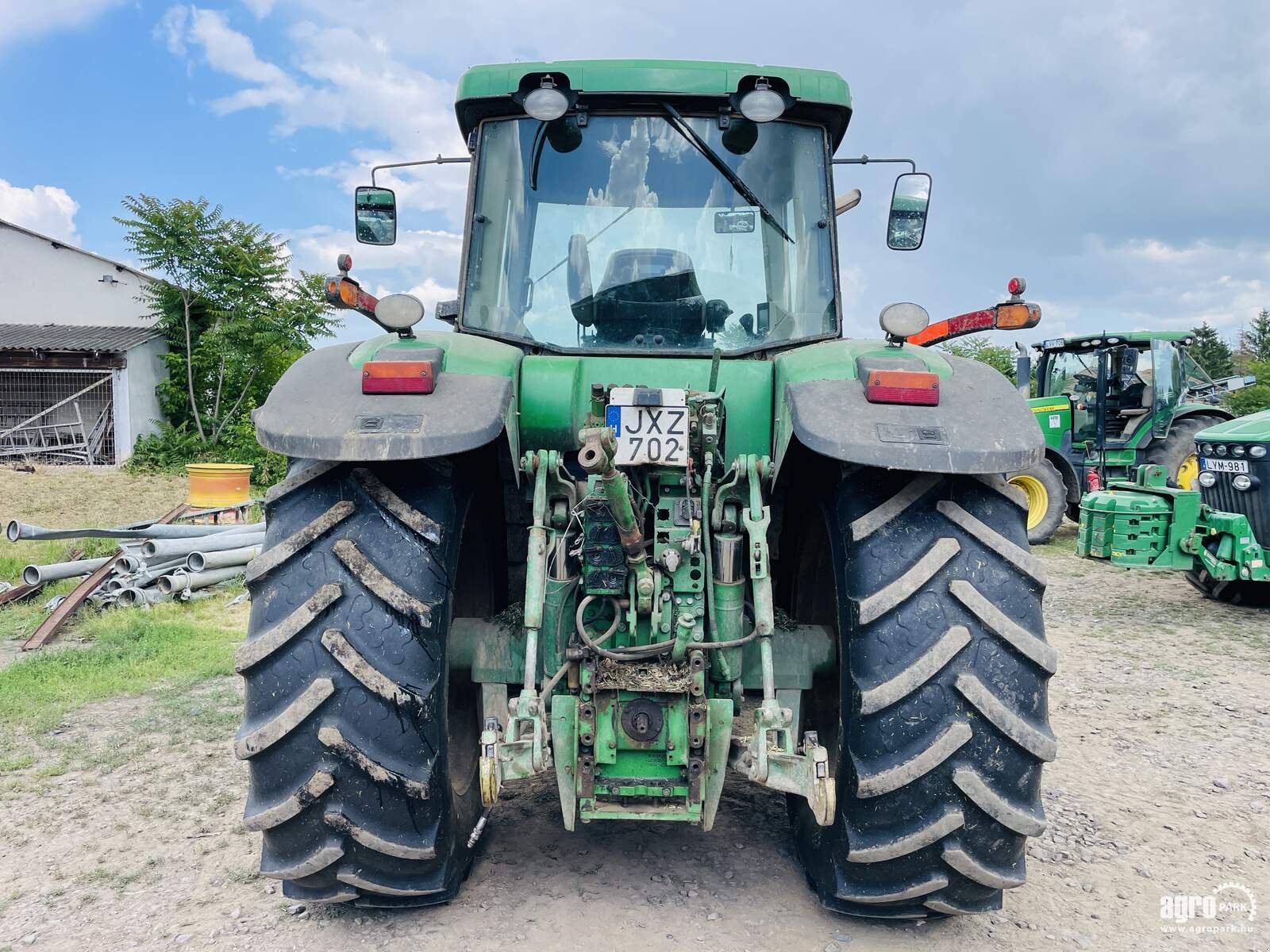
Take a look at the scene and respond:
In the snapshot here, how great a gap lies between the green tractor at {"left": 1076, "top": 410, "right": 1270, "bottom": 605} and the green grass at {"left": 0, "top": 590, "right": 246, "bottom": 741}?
637 cm

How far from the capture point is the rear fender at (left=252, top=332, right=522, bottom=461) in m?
2.25

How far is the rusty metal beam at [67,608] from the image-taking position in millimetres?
5902

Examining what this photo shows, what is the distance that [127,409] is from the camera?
64.2 feet

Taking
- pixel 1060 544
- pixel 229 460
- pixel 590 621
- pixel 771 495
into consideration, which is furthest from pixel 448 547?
pixel 229 460

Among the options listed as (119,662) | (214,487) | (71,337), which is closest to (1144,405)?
(214,487)

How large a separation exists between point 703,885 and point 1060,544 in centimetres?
962

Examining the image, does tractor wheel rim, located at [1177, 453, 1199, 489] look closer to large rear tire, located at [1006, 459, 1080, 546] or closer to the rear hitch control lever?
large rear tire, located at [1006, 459, 1080, 546]

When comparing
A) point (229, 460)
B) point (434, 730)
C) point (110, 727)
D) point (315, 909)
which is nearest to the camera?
point (434, 730)

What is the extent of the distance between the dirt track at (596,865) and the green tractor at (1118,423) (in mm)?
6754

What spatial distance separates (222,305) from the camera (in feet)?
63.4

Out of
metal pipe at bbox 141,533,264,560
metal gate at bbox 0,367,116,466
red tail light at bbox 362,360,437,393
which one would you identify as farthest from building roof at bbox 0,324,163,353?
red tail light at bbox 362,360,437,393

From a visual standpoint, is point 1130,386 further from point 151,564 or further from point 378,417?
point 378,417

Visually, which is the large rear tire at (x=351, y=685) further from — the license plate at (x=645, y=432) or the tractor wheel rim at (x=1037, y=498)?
the tractor wheel rim at (x=1037, y=498)

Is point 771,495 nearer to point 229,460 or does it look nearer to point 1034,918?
point 1034,918
